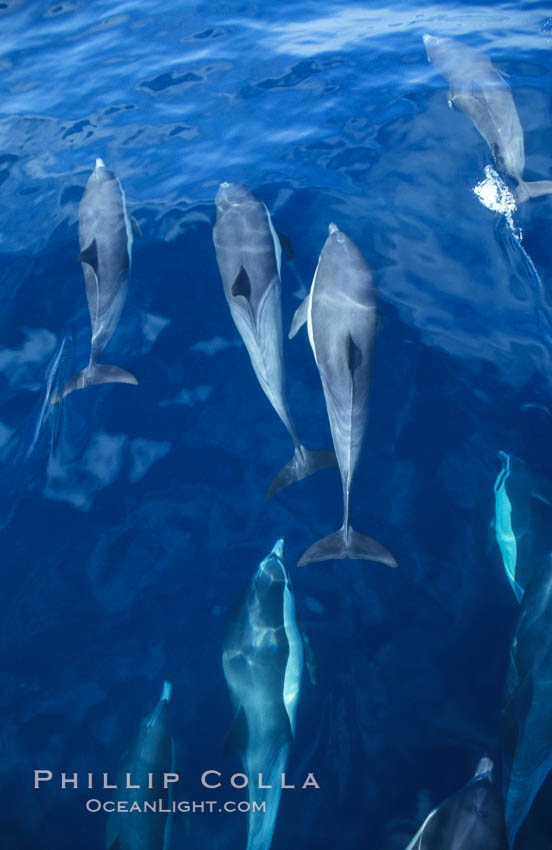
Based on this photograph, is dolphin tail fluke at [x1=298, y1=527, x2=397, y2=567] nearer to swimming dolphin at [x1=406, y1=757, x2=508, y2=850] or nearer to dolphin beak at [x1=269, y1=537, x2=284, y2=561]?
dolphin beak at [x1=269, y1=537, x2=284, y2=561]

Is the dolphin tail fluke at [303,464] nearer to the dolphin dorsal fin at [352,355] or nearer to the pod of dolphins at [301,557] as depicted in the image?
the pod of dolphins at [301,557]

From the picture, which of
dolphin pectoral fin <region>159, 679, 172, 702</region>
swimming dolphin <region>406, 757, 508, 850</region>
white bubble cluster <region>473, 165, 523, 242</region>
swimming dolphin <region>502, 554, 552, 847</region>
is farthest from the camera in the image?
white bubble cluster <region>473, 165, 523, 242</region>

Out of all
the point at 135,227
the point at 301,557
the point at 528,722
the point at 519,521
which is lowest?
the point at 528,722

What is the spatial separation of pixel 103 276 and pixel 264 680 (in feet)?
14.0

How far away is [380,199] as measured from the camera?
7.66 m

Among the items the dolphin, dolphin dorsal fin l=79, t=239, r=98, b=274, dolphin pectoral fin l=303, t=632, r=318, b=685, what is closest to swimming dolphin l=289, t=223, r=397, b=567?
the dolphin

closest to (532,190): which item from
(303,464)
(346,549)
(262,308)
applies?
(262,308)

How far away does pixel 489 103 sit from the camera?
767 cm

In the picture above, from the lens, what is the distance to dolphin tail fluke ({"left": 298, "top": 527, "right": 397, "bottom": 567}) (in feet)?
16.4

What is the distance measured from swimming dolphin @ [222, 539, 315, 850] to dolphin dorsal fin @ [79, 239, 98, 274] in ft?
11.8

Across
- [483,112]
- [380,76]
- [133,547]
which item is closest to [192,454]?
[133,547]

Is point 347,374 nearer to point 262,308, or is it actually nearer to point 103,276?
point 262,308

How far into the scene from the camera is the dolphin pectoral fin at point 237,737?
430 centimetres

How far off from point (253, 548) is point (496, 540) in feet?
7.29
